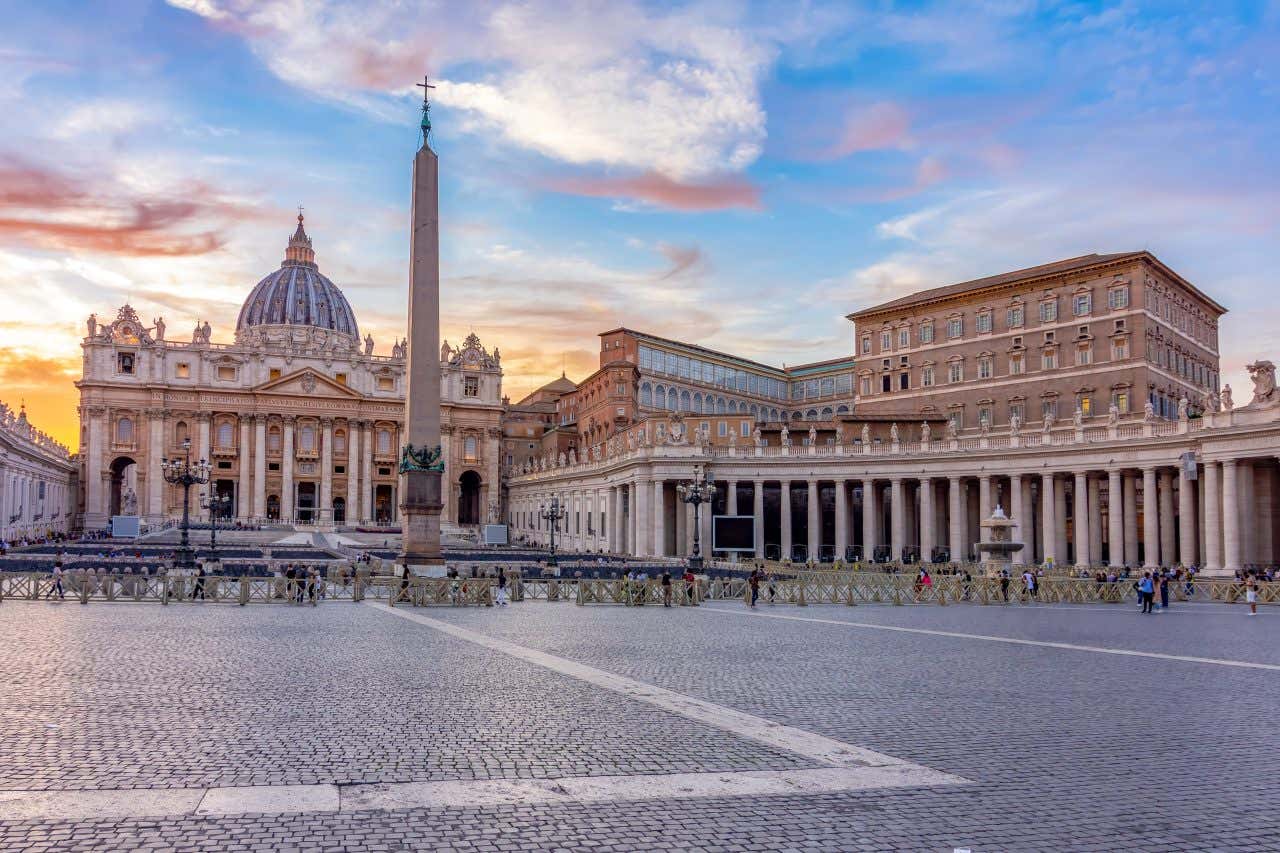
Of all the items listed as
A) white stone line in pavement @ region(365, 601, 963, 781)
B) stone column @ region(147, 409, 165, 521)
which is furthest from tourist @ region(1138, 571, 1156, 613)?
stone column @ region(147, 409, 165, 521)

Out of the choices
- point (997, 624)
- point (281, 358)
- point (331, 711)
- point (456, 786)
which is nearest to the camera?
point (456, 786)

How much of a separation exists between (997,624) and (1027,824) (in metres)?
18.1

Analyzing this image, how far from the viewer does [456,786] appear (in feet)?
28.6

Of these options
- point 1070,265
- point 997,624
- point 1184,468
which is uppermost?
point 1070,265

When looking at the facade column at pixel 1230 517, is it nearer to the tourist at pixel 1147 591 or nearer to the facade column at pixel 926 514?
the tourist at pixel 1147 591

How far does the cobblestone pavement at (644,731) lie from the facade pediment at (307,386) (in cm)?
10198

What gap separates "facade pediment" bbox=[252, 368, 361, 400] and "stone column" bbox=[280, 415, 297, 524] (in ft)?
10.3

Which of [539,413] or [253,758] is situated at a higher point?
[539,413]

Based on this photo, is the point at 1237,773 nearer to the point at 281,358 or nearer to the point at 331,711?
the point at 331,711

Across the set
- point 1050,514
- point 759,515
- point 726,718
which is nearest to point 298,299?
point 759,515

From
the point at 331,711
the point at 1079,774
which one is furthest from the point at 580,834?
the point at 331,711

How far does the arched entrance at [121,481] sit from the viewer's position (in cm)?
11531

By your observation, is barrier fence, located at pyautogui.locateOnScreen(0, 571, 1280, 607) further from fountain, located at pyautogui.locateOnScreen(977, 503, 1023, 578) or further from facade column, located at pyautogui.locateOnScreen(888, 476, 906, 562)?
facade column, located at pyautogui.locateOnScreen(888, 476, 906, 562)

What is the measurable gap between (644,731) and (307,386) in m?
115
